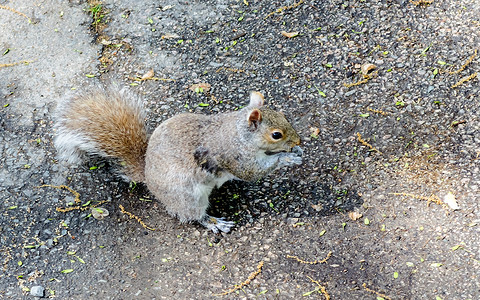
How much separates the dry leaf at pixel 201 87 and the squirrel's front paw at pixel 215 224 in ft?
2.95

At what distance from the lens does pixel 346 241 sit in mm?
2293

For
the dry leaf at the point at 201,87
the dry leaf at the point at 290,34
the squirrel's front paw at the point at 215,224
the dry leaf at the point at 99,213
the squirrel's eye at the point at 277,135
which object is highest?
the squirrel's eye at the point at 277,135

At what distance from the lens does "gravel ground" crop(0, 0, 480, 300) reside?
2.22 meters

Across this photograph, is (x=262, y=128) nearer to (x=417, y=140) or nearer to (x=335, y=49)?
(x=417, y=140)

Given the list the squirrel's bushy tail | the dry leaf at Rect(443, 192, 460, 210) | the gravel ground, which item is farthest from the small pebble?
the dry leaf at Rect(443, 192, 460, 210)

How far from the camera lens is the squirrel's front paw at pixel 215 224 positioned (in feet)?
7.86

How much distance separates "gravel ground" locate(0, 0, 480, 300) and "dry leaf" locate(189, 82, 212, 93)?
0.12 ft

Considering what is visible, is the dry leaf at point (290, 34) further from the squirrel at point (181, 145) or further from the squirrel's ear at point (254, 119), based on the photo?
the squirrel's ear at point (254, 119)

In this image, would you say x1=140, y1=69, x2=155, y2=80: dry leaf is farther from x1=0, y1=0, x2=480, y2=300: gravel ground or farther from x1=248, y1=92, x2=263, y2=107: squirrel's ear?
x1=248, y1=92, x2=263, y2=107: squirrel's ear

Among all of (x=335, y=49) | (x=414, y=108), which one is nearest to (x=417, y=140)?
(x=414, y=108)

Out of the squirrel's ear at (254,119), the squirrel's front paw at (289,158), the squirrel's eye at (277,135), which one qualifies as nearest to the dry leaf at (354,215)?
the squirrel's front paw at (289,158)

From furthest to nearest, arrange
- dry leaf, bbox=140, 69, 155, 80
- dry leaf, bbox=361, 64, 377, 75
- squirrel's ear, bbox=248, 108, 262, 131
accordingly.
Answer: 1. dry leaf, bbox=140, 69, 155, 80
2. dry leaf, bbox=361, 64, 377, 75
3. squirrel's ear, bbox=248, 108, 262, 131

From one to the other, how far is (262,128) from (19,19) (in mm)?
2174

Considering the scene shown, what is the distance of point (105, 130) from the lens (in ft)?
7.88
